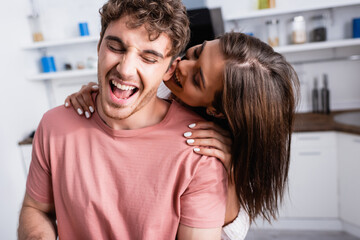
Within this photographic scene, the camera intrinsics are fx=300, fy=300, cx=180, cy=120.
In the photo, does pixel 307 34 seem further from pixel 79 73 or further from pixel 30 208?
pixel 30 208

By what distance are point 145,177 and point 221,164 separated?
0.29 meters

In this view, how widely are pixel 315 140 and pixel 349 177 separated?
1.36ft

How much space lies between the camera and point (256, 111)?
1081 millimetres

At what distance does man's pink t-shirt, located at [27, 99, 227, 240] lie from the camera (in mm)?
1075

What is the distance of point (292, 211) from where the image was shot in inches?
109

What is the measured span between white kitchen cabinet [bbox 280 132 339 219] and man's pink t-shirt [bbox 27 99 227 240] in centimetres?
172

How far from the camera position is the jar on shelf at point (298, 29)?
2719 mm

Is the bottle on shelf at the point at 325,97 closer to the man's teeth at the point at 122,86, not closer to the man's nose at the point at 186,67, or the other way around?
the man's nose at the point at 186,67

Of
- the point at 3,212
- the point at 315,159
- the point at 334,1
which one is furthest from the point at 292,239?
the point at 3,212

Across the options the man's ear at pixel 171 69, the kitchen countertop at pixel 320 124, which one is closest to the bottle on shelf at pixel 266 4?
the kitchen countertop at pixel 320 124

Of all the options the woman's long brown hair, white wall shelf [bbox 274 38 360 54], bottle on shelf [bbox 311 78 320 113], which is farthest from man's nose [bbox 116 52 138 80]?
bottle on shelf [bbox 311 78 320 113]

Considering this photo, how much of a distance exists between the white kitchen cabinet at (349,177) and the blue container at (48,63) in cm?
290

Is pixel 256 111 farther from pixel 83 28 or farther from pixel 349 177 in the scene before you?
pixel 83 28

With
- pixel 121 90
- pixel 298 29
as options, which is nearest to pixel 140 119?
pixel 121 90
